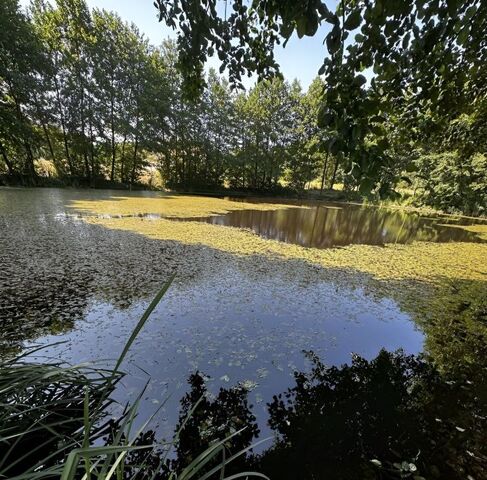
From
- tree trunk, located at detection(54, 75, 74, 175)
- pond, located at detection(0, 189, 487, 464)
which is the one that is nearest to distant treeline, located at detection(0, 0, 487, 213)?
tree trunk, located at detection(54, 75, 74, 175)

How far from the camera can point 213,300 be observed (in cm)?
308

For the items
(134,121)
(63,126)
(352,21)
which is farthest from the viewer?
(134,121)

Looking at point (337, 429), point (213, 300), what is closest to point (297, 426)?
point (337, 429)

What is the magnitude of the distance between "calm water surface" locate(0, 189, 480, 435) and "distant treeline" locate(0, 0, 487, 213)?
18.9 feet

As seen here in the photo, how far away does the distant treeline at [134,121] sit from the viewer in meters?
12.6

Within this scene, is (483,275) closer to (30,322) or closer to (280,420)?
(280,420)

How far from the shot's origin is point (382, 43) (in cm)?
122

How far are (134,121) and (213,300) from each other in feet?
54.5

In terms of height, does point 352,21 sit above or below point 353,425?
above

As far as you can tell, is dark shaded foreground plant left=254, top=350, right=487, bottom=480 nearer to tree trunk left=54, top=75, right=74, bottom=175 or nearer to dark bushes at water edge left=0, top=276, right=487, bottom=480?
dark bushes at water edge left=0, top=276, right=487, bottom=480

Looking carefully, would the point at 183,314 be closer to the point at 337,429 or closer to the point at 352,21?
the point at 337,429

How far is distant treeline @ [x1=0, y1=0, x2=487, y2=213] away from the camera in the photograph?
12594 millimetres

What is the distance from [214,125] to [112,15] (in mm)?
7734

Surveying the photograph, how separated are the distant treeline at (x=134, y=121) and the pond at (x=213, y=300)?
4315mm
